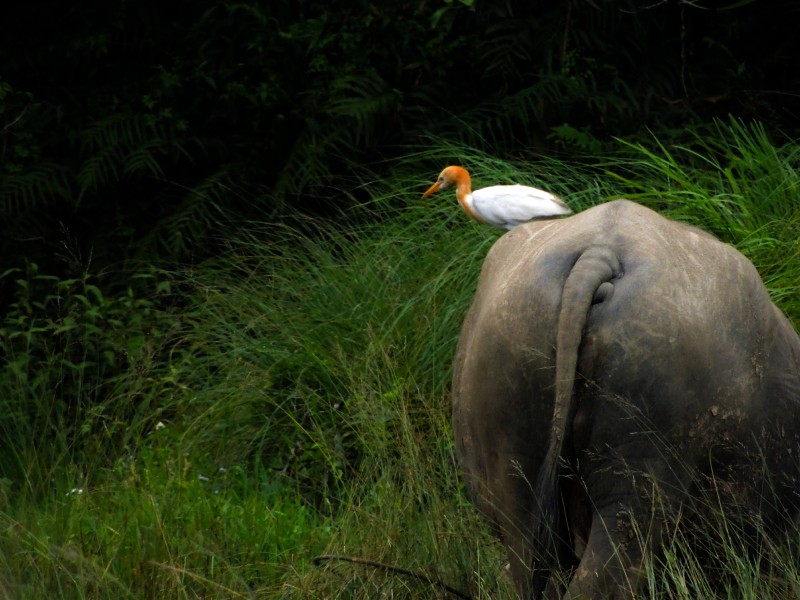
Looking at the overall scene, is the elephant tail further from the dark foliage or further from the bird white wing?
the dark foliage

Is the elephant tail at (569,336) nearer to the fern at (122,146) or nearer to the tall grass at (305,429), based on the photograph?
the tall grass at (305,429)

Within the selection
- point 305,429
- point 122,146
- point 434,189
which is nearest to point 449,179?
point 434,189

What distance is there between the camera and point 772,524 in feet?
9.96

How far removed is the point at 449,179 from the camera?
244 inches

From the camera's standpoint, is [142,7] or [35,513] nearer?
[35,513]

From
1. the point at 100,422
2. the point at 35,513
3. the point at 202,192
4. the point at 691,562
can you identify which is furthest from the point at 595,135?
the point at 691,562

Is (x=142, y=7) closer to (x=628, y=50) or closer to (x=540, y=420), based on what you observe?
(x=628, y=50)

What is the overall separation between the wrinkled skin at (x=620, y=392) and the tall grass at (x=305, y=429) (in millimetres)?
145

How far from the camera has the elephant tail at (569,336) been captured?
2.67 m

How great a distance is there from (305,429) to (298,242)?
1976mm

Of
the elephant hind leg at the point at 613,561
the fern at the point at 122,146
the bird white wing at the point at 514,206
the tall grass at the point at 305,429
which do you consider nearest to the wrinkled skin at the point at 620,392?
the elephant hind leg at the point at 613,561

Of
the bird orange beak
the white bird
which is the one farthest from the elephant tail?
the bird orange beak

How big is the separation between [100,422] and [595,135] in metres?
3.55

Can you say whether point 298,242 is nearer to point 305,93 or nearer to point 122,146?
point 305,93
